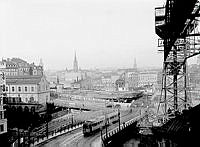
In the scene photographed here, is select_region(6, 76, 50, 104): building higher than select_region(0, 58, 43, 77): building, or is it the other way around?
select_region(0, 58, 43, 77): building

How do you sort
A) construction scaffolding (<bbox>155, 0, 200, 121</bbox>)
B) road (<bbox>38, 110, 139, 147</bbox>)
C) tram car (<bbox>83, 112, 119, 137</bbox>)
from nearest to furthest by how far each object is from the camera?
construction scaffolding (<bbox>155, 0, 200, 121</bbox>) < road (<bbox>38, 110, 139, 147</bbox>) < tram car (<bbox>83, 112, 119, 137</bbox>)

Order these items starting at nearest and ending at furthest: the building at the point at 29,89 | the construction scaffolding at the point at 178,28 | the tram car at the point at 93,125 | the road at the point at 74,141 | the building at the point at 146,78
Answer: the construction scaffolding at the point at 178,28
the road at the point at 74,141
the tram car at the point at 93,125
the building at the point at 29,89
the building at the point at 146,78

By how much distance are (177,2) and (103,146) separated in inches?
585

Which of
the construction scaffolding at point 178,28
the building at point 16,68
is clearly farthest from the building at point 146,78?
the construction scaffolding at point 178,28

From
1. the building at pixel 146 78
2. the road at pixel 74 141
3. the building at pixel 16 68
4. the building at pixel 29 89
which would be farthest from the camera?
the building at pixel 146 78

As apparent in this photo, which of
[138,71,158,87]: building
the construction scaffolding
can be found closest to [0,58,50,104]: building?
the construction scaffolding

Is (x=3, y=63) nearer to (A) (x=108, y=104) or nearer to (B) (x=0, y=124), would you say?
(A) (x=108, y=104)

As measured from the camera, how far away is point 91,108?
4575 cm

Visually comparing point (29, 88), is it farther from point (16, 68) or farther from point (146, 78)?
point (146, 78)

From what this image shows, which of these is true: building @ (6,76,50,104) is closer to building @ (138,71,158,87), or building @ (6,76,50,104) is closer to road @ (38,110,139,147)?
road @ (38,110,139,147)

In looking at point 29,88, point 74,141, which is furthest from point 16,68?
point 74,141

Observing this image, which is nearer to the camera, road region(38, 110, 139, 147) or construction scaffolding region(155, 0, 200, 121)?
construction scaffolding region(155, 0, 200, 121)

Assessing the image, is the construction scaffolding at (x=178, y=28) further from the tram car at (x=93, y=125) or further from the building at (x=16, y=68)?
the building at (x=16, y=68)

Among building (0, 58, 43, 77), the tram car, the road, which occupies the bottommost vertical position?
the road
